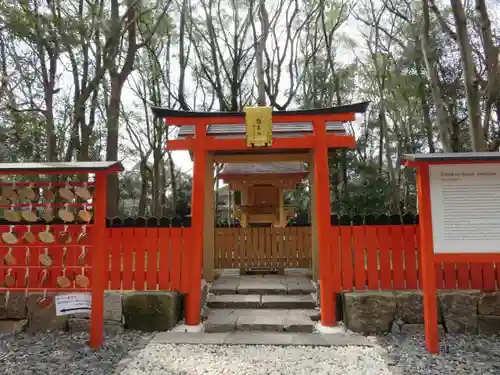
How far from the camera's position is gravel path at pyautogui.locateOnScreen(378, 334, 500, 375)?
3.64 m

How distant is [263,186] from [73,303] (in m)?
6.30

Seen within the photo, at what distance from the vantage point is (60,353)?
13.6ft

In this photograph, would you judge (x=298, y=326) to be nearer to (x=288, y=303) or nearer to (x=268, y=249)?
(x=288, y=303)

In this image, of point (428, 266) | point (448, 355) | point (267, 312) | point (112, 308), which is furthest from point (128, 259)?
point (448, 355)

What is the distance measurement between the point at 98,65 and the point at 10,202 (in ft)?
15.9

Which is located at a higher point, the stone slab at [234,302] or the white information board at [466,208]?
the white information board at [466,208]

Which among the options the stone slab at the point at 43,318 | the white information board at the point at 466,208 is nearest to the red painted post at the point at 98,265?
the stone slab at the point at 43,318

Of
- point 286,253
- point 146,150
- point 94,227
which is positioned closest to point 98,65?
point 94,227

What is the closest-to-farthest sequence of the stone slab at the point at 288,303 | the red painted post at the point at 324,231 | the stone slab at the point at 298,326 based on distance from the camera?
the stone slab at the point at 298,326 < the red painted post at the point at 324,231 < the stone slab at the point at 288,303

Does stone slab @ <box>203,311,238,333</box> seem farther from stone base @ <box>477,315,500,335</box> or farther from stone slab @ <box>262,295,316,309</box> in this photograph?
stone base @ <box>477,315,500,335</box>

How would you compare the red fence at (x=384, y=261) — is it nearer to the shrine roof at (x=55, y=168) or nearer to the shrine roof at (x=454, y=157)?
the shrine roof at (x=454, y=157)

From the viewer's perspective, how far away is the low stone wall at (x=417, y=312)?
4.71 m

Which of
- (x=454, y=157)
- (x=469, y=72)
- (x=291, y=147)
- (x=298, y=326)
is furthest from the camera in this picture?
(x=469, y=72)

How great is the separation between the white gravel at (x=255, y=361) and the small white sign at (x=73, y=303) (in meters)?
0.91
